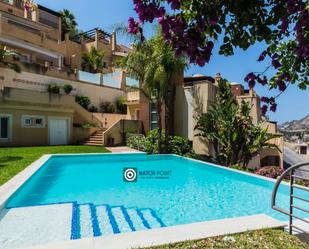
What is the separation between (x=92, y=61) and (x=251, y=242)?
40367 mm

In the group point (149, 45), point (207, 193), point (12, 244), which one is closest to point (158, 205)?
point (207, 193)

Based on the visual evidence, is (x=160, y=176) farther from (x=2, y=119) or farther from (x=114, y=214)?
(x=2, y=119)

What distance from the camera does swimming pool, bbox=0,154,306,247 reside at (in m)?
7.77

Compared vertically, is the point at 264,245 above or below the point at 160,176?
above

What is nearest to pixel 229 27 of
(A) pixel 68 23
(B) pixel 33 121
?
(B) pixel 33 121

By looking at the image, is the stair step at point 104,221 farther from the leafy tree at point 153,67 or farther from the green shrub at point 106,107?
the green shrub at point 106,107

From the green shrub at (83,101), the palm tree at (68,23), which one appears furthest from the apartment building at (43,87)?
the palm tree at (68,23)

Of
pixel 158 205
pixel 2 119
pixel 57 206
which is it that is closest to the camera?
pixel 57 206

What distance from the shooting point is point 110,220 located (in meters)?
7.49

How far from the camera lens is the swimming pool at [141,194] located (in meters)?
7.77

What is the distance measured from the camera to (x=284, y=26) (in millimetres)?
2240

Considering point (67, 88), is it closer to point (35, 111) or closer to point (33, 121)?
point (35, 111)

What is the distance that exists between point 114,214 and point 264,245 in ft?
16.0

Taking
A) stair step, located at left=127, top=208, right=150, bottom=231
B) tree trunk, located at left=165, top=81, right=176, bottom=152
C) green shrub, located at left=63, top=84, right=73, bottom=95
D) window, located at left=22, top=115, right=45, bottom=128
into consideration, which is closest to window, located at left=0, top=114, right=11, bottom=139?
window, located at left=22, top=115, right=45, bottom=128
